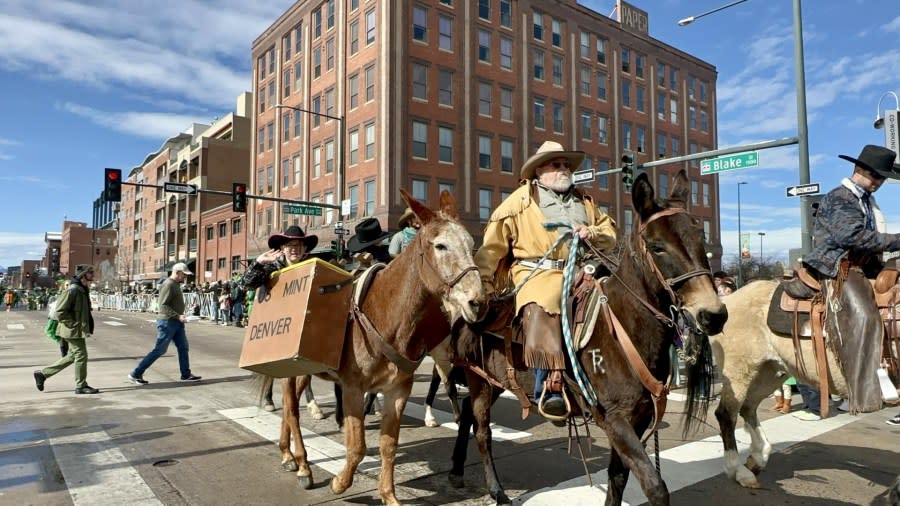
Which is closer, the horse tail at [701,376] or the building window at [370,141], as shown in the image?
the horse tail at [701,376]

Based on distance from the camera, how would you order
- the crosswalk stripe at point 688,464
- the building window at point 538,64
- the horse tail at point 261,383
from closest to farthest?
the crosswalk stripe at point 688,464 < the horse tail at point 261,383 < the building window at point 538,64

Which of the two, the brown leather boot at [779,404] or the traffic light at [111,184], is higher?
the traffic light at [111,184]

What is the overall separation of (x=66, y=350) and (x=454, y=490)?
8.87 m

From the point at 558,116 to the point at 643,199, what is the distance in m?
38.7

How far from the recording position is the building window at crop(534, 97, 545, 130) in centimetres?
3891

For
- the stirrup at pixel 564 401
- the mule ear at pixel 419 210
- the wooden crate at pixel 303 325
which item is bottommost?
the stirrup at pixel 564 401

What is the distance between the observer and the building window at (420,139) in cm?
3328

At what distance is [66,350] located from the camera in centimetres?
1012

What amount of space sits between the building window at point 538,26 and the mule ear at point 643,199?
3896 cm

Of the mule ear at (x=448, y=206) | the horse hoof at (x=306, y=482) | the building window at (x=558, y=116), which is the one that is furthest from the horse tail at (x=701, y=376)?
the building window at (x=558, y=116)

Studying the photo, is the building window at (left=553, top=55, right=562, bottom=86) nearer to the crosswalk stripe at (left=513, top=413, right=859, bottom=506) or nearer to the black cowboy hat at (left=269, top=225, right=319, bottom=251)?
the crosswalk stripe at (left=513, top=413, right=859, bottom=506)

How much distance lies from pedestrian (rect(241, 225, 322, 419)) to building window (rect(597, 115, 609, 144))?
40499 millimetres

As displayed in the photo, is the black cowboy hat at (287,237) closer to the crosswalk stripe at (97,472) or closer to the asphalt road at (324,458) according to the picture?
the asphalt road at (324,458)

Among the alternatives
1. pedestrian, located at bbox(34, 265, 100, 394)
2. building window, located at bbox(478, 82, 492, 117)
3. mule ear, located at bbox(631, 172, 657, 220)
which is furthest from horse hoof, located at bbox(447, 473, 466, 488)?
building window, located at bbox(478, 82, 492, 117)
